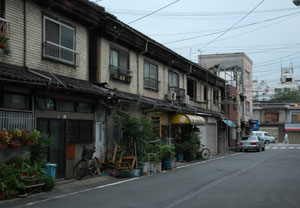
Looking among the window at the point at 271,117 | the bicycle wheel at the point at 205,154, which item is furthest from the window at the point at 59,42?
the window at the point at 271,117

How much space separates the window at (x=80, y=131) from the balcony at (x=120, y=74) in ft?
10.5

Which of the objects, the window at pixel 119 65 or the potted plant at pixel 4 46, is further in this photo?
the window at pixel 119 65

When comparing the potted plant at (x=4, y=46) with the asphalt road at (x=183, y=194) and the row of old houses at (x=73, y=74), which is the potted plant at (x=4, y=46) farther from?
the asphalt road at (x=183, y=194)

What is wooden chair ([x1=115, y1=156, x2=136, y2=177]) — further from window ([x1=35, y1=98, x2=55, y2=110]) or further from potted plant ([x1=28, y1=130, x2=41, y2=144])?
potted plant ([x1=28, y1=130, x2=41, y2=144])

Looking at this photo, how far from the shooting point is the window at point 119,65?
17.4 metres

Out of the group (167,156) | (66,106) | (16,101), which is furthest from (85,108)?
(167,156)

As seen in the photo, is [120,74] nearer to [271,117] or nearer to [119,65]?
[119,65]

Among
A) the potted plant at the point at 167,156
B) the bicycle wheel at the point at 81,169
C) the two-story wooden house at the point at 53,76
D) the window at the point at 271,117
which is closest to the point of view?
the two-story wooden house at the point at 53,76

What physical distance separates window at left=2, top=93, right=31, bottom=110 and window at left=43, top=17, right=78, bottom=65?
2.08 meters

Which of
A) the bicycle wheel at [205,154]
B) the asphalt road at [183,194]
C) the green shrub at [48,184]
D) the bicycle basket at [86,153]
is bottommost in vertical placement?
the bicycle wheel at [205,154]

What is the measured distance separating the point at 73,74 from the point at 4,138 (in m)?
5.33

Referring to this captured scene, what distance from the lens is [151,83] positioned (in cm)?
2180

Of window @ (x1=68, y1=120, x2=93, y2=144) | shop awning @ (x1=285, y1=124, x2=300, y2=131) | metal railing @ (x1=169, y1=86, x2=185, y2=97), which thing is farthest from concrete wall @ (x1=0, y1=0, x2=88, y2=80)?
shop awning @ (x1=285, y1=124, x2=300, y2=131)

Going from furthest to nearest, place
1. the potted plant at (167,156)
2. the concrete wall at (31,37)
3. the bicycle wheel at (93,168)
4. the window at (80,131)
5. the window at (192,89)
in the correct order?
the window at (192,89)
the potted plant at (167,156)
the bicycle wheel at (93,168)
the window at (80,131)
the concrete wall at (31,37)
